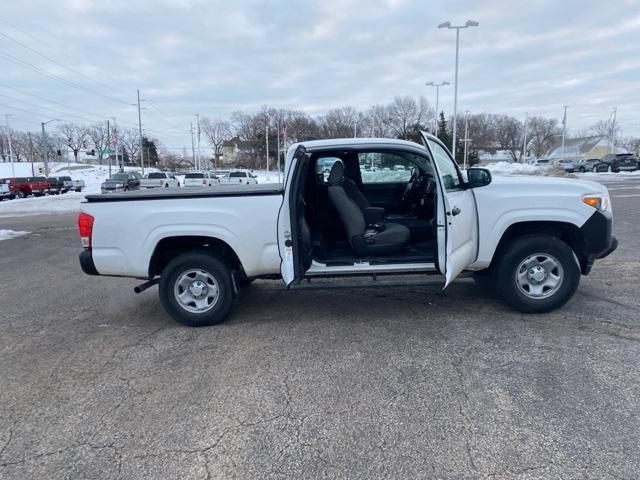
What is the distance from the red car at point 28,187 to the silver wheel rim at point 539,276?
132ft

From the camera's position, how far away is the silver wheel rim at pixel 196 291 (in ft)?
15.7

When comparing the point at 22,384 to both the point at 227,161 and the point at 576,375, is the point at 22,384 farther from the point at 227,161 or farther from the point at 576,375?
the point at 227,161

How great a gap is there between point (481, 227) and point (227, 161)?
103903 mm

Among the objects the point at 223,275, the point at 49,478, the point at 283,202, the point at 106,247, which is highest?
the point at 283,202

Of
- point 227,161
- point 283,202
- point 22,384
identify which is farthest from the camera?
point 227,161

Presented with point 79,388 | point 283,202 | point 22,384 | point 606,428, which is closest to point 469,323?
point 606,428

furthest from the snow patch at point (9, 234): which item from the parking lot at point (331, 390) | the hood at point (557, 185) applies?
the hood at point (557, 185)

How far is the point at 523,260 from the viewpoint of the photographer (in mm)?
4754

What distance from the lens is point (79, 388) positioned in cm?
362

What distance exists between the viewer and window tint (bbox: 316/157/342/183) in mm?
5371

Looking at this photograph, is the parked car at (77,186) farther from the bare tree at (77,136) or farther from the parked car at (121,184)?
the bare tree at (77,136)

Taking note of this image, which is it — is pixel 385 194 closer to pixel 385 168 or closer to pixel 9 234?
pixel 385 168

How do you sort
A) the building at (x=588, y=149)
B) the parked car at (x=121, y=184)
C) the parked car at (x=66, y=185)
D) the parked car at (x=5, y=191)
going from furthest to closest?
1. the building at (x=588, y=149)
2. the parked car at (x=66, y=185)
3. the parked car at (x=121, y=184)
4. the parked car at (x=5, y=191)

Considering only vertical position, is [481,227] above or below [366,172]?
below
